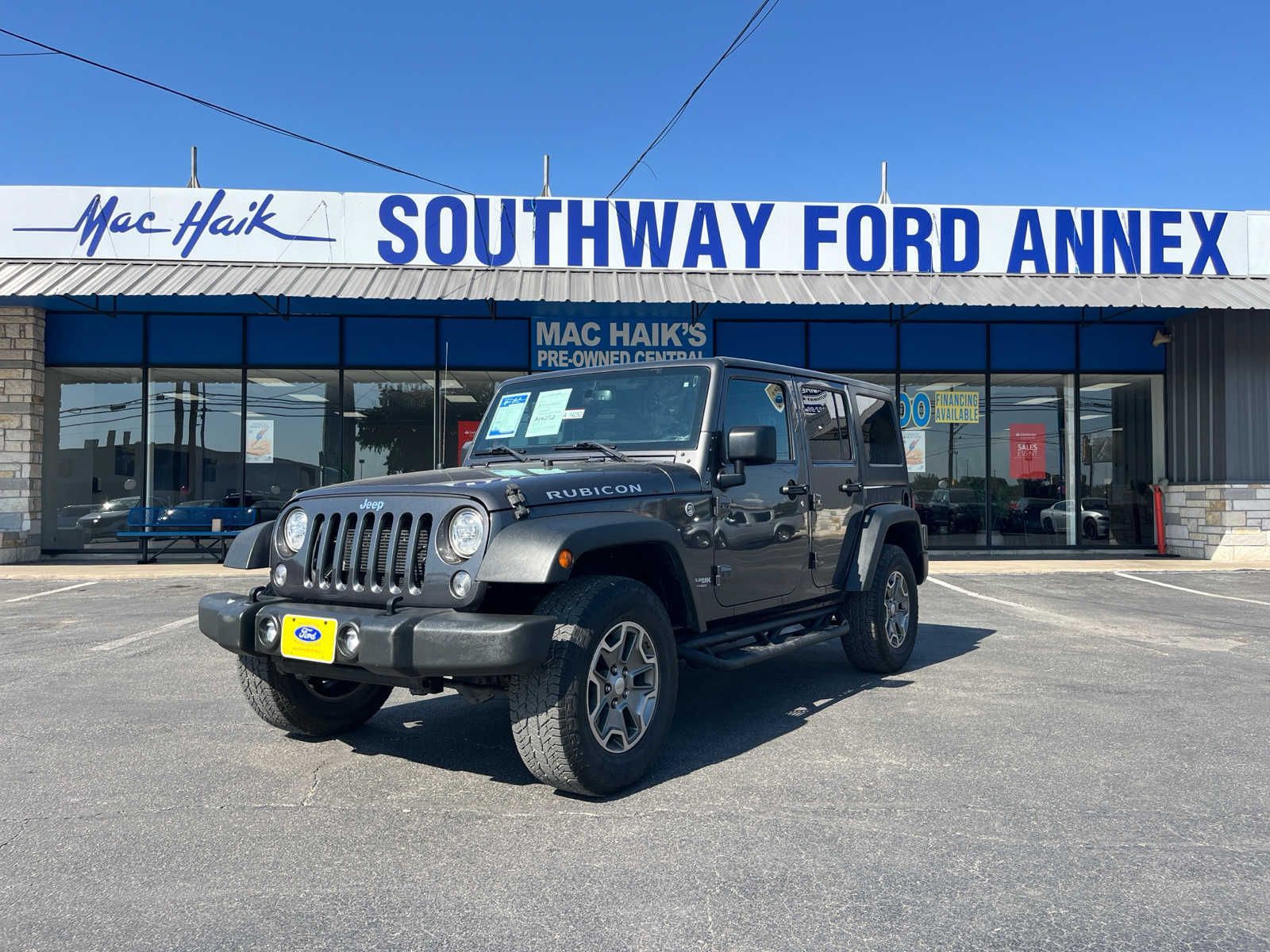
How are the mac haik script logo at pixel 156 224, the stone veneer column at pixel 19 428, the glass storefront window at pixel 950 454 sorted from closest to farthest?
1. the mac haik script logo at pixel 156 224
2. the stone veneer column at pixel 19 428
3. the glass storefront window at pixel 950 454

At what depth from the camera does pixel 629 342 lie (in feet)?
48.9

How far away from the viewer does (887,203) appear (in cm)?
1428

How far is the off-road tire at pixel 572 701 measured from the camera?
11.5ft

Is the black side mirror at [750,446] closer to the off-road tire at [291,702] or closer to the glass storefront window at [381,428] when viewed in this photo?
the off-road tire at [291,702]

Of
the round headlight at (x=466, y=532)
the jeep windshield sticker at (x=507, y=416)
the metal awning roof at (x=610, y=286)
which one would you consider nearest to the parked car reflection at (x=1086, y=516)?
the metal awning roof at (x=610, y=286)

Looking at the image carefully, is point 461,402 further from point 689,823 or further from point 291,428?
point 689,823

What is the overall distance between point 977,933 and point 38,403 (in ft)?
52.2

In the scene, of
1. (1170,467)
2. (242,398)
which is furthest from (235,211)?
(1170,467)

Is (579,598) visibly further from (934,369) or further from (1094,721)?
(934,369)

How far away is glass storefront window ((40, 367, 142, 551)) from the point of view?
580 inches

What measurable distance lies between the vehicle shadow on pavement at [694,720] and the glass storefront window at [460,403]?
9203mm

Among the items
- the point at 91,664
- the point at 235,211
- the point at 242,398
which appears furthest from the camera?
the point at 242,398

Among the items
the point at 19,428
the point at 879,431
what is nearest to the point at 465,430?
the point at 19,428

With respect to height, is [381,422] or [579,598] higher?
[381,422]
